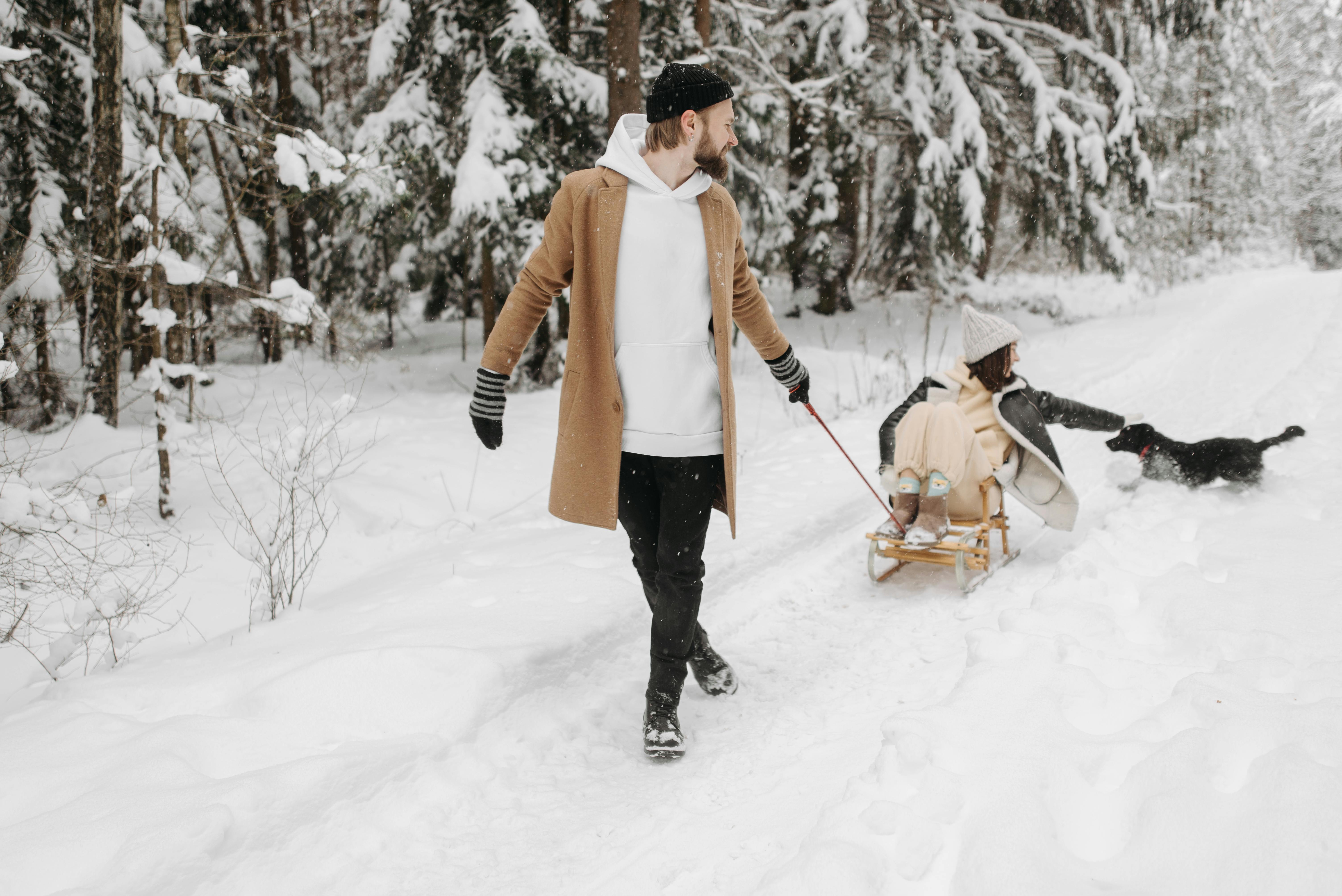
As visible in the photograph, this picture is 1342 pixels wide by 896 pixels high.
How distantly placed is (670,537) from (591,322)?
74 cm

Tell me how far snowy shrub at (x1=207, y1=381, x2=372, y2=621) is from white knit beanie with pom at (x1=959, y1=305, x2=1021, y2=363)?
3319 millimetres

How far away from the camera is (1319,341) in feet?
31.0

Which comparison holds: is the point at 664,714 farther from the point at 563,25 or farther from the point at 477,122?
the point at 563,25

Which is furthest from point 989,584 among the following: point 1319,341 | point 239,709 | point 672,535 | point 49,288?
point 1319,341

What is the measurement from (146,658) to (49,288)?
4408mm

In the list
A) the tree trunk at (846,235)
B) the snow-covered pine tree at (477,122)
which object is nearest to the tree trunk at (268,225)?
the snow-covered pine tree at (477,122)

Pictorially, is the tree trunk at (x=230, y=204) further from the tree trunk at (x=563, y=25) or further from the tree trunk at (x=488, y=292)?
the tree trunk at (x=563, y=25)

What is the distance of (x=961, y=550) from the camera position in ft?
13.2

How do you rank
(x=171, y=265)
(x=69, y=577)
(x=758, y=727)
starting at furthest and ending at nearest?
(x=171, y=265), (x=69, y=577), (x=758, y=727)

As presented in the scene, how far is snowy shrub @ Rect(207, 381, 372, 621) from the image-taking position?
4.25m

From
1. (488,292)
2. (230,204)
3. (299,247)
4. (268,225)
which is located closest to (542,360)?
(488,292)

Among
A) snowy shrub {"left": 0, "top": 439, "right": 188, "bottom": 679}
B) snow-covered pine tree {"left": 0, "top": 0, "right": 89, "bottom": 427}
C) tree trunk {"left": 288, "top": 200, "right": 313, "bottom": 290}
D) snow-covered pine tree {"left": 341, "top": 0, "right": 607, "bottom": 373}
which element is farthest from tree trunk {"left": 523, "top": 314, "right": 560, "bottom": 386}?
snowy shrub {"left": 0, "top": 439, "right": 188, "bottom": 679}

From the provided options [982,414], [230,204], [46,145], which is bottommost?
[982,414]

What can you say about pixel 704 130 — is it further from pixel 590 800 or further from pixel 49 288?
pixel 49 288
